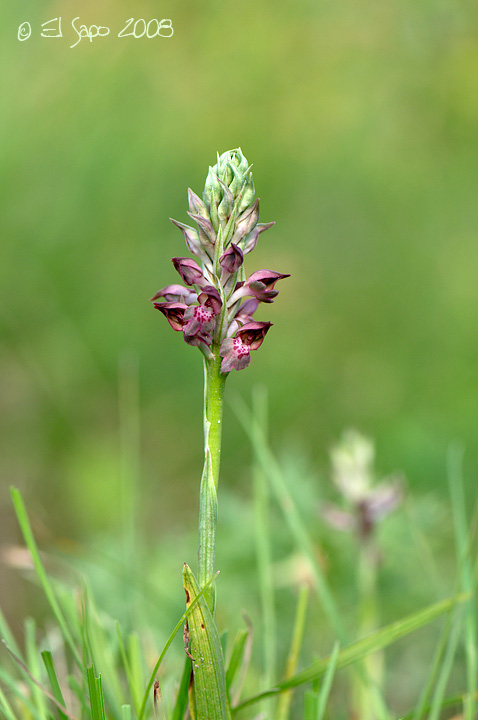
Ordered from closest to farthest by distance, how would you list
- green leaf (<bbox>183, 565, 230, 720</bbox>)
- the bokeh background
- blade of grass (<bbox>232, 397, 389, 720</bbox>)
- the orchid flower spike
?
green leaf (<bbox>183, 565, 230, 720</bbox>) → blade of grass (<bbox>232, 397, 389, 720</bbox>) → the orchid flower spike → the bokeh background

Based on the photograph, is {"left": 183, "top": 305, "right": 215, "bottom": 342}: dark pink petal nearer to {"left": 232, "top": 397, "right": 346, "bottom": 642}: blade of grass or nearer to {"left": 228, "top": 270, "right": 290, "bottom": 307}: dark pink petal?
{"left": 228, "top": 270, "right": 290, "bottom": 307}: dark pink petal

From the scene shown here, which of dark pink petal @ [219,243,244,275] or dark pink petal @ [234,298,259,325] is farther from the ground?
dark pink petal @ [219,243,244,275]

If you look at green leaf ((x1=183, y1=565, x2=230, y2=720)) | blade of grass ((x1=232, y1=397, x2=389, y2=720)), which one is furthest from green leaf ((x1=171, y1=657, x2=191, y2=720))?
blade of grass ((x1=232, y1=397, x2=389, y2=720))

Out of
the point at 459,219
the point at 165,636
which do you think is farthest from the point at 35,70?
the point at 165,636

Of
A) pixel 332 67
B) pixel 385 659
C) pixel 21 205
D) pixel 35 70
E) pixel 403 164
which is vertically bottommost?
pixel 385 659

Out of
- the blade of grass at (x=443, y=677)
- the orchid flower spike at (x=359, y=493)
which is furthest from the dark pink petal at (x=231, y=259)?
the orchid flower spike at (x=359, y=493)

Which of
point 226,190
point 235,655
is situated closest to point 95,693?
point 235,655

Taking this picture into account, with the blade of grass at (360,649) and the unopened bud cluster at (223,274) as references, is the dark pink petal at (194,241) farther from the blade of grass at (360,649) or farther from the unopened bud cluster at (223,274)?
the blade of grass at (360,649)

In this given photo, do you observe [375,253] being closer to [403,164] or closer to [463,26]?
[403,164]

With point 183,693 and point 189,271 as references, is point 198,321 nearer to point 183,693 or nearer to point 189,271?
point 189,271
